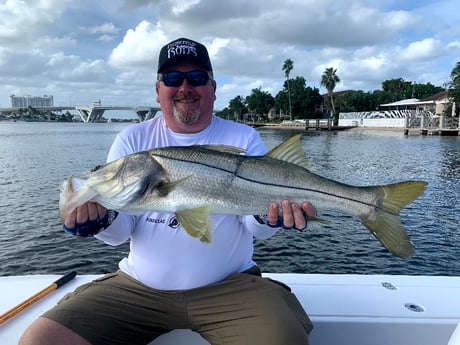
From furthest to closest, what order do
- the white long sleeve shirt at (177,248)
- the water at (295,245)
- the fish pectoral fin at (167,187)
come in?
1. the water at (295,245)
2. the white long sleeve shirt at (177,248)
3. the fish pectoral fin at (167,187)

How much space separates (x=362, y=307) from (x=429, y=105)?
8529cm

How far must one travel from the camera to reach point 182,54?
3.47 m

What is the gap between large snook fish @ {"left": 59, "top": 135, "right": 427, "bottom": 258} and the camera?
2.60 meters

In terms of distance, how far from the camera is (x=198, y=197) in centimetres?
267

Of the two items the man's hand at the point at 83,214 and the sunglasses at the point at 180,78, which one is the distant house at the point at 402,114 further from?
the man's hand at the point at 83,214

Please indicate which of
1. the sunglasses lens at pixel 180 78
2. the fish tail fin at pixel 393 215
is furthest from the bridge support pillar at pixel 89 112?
the fish tail fin at pixel 393 215

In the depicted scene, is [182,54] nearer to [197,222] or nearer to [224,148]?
[224,148]

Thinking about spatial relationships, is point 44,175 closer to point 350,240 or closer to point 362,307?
point 350,240

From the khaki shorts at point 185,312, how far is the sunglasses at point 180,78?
5.43 ft

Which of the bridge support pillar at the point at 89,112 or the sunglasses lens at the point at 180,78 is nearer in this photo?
the sunglasses lens at the point at 180,78

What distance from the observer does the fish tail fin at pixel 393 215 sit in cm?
266

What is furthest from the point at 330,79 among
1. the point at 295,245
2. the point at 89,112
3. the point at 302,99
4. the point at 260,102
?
the point at 295,245

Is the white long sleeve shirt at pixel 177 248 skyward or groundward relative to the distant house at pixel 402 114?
groundward

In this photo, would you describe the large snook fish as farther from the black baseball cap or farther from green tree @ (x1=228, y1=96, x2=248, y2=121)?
green tree @ (x1=228, y1=96, x2=248, y2=121)
